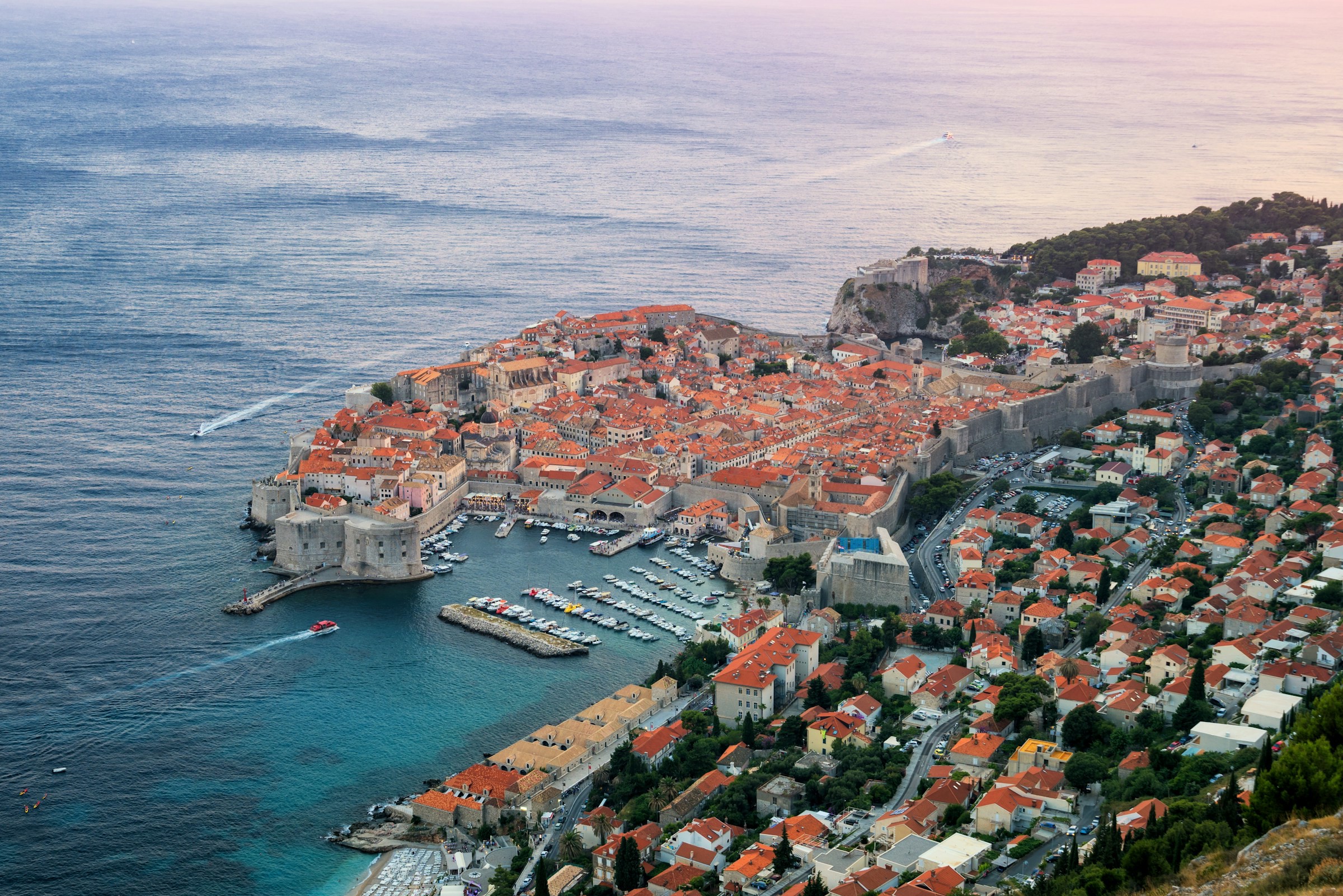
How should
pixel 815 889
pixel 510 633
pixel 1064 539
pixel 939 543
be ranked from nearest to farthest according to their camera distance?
pixel 815 889 < pixel 510 633 < pixel 1064 539 < pixel 939 543

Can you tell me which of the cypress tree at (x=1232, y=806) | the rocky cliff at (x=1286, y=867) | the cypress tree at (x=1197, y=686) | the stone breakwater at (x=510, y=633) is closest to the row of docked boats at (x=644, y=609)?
the stone breakwater at (x=510, y=633)

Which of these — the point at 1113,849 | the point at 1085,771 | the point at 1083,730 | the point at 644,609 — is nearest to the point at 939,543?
the point at 644,609

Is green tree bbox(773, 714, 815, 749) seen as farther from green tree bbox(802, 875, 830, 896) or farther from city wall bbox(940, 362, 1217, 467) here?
city wall bbox(940, 362, 1217, 467)

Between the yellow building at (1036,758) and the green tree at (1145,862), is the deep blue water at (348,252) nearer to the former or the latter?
the yellow building at (1036,758)

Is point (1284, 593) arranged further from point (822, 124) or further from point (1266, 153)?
point (822, 124)

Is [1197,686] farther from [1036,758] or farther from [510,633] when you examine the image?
[510,633]
